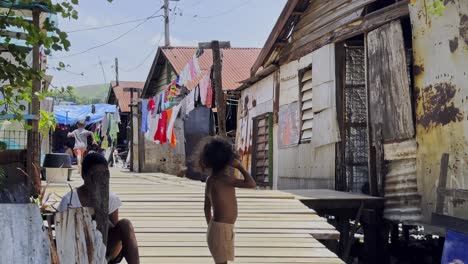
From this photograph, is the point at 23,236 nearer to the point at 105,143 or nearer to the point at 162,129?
the point at 162,129

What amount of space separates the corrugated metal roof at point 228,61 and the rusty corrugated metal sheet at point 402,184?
34.3 ft

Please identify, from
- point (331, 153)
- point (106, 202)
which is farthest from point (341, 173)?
point (106, 202)

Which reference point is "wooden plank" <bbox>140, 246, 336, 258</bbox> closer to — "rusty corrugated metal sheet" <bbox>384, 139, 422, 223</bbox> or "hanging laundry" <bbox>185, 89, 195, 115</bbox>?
"rusty corrugated metal sheet" <bbox>384, 139, 422, 223</bbox>

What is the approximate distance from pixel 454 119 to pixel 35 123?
14.8ft

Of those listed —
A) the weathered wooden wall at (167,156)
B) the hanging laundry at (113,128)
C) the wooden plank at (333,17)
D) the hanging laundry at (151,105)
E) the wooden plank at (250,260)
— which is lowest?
the wooden plank at (250,260)

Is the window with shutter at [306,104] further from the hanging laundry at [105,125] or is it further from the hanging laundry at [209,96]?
the hanging laundry at [105,125]

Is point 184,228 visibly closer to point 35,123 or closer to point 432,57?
point 35,123

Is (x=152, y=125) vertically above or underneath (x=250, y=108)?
underneath

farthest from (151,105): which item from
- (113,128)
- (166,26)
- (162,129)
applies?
(166,26)

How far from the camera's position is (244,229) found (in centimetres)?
Result: 532

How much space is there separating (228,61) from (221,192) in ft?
53.4

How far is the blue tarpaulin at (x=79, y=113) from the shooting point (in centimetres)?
2281

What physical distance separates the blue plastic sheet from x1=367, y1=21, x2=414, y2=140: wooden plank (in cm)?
138

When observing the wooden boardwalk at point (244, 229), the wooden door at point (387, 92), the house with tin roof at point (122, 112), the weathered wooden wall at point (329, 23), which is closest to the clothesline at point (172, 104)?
the weathered wooden wall at point (329, 23)
